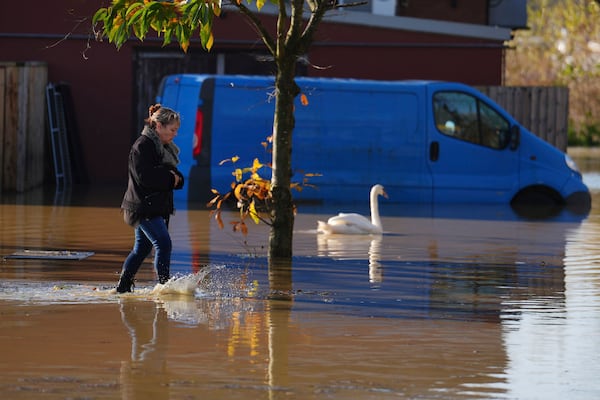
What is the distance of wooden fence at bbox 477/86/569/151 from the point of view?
88.7 ft

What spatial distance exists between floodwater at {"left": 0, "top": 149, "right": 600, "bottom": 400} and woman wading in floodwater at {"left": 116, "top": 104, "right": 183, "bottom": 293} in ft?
1.00

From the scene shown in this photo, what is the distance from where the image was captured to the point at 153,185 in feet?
36.6

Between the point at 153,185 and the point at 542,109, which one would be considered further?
the point at 542,109

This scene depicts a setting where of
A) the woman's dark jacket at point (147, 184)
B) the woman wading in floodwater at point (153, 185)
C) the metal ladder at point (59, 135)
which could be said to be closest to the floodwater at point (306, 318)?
the woman wading in floodwater at point (153, 185)

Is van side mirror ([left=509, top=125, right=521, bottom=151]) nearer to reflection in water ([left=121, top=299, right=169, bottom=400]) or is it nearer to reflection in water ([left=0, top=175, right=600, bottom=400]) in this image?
reflection in water ([left=0, top=175, right=600, bottom=400])

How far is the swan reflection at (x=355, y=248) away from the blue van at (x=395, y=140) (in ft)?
16.8

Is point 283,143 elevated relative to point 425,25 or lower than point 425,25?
lower

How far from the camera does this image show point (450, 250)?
1577cm

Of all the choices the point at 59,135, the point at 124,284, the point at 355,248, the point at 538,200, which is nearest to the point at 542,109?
the point at 538,200

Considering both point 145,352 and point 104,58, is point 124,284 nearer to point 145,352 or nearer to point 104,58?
point 145,352

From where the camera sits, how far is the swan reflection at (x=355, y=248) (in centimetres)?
1425

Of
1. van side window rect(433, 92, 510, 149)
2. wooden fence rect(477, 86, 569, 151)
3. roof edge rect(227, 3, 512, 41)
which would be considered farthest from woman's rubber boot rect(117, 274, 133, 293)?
wooden fence rect(477, 86, 569, 151)

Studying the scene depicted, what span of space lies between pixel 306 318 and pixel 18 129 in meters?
14.0

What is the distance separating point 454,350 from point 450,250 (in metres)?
6.44
